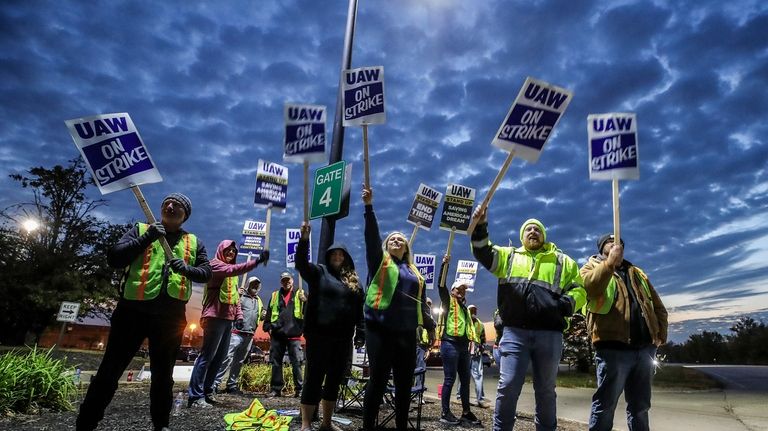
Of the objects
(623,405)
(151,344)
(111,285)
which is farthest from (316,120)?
(111,285)

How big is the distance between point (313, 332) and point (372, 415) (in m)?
0.85

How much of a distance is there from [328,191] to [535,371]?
2.84 meters

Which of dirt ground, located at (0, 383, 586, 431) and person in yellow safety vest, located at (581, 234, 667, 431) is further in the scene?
dirt ground, located at (0, 383, 586, 431)

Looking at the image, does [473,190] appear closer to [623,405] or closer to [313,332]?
[313,332]

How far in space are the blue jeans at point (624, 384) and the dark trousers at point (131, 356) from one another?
3.32 metres

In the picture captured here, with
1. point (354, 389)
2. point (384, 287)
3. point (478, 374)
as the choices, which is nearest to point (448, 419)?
point (354, 389)

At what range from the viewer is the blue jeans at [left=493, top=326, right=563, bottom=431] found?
349cm

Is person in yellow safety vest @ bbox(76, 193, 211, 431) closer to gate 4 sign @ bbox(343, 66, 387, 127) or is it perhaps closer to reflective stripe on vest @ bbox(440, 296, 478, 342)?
gate 4 sign @ bbox(343, 66, 387, 127)

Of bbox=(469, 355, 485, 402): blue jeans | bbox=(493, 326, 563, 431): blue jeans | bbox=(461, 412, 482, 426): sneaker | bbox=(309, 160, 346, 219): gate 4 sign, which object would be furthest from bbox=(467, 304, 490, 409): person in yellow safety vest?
bbox=(493, 326, 563, 431): blue jeans

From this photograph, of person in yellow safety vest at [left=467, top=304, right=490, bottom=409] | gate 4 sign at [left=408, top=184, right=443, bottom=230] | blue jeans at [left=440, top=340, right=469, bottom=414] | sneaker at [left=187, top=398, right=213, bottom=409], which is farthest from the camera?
person in yellow safety vest at [left=467, top=304, right=490, bottom=409]

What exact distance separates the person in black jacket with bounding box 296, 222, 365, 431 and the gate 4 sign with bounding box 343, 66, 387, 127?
4.89 feet

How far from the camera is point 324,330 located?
4113 millimetres

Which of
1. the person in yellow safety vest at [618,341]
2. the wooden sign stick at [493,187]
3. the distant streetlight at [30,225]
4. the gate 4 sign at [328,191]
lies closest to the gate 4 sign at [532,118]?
the wooden sign stick at [493,187]

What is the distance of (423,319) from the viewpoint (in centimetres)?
448
